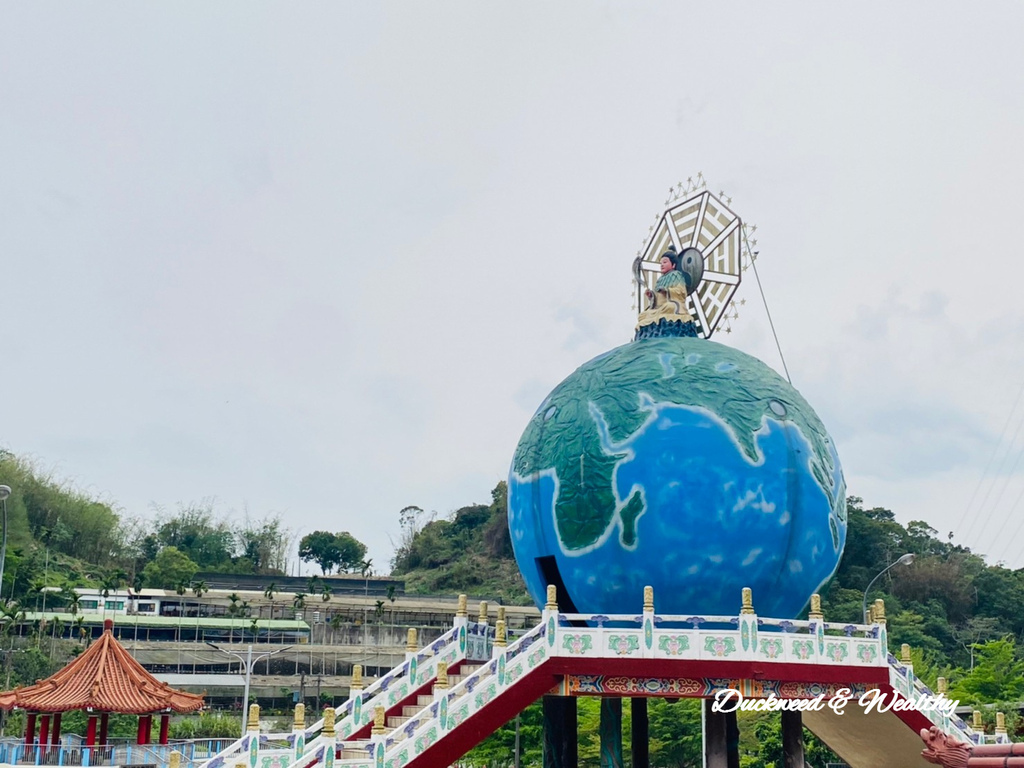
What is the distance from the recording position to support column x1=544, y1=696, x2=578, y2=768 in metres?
25.0

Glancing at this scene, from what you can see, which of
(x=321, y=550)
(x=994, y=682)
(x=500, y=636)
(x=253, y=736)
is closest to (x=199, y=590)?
(x=321, y=550)

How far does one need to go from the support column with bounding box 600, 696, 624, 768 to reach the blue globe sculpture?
3.68 meters

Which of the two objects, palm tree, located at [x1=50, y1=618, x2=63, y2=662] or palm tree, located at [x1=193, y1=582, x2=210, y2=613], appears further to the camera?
palm tree, located at [x1=193, y1=582, x2=210, y2=613]

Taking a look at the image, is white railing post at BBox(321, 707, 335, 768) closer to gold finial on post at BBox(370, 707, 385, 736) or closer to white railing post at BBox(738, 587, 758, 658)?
gold finial on post at BBox(370, 707, 385, 736)

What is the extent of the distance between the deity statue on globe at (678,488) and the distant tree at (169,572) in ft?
217

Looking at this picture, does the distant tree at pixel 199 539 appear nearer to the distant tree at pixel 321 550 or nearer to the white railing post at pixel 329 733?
the distant tree at pixel 321 550

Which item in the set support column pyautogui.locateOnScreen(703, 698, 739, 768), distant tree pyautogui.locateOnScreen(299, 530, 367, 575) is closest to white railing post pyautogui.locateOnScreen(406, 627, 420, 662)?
support column pyautogui.locateOnScreen(703, 698, 739, 768)

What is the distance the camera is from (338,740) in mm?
21562

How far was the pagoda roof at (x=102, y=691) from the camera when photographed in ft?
84.6

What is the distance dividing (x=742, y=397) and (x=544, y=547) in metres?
4.68

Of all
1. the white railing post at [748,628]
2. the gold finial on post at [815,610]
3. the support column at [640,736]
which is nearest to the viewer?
the white railing post at [748,628]

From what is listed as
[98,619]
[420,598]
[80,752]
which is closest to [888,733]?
[80,752]

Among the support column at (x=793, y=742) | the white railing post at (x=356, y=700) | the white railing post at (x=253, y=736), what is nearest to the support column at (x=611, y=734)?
the support column at (x=793, y=742)

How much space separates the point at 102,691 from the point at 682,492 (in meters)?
14.4
